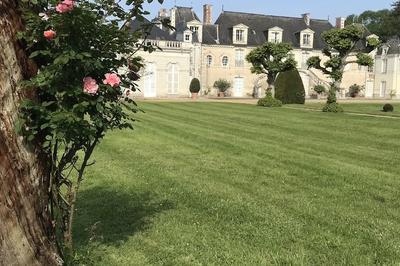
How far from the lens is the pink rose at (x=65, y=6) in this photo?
273 centimetres

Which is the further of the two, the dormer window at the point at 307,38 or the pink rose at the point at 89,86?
the dormer window at the point at 307,38

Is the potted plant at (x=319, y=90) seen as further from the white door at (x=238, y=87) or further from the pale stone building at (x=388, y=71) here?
the pale stone building at (x=388, y=71)

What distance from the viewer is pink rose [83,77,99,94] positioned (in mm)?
2898

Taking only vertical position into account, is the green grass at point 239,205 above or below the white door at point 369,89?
below

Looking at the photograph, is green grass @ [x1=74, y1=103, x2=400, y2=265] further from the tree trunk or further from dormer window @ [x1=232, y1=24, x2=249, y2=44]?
dormer window @ [x1=232, y1=24, x2=249, y2=44]

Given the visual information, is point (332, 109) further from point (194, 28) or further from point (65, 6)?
point (194, 28)

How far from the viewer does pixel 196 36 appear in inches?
1907

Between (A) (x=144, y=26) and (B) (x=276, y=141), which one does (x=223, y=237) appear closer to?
(A) (x=144, y=26)

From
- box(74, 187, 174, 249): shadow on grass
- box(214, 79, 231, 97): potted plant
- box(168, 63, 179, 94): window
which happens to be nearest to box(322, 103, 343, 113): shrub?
box(74, 187, 174, 249): shadow on grass

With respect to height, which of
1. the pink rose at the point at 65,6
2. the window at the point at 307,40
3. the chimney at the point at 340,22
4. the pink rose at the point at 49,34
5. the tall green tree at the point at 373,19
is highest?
the tall green tree at the point at 373,19

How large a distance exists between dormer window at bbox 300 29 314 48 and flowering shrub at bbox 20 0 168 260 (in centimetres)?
5199

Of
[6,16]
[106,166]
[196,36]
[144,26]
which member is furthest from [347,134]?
[196,36]

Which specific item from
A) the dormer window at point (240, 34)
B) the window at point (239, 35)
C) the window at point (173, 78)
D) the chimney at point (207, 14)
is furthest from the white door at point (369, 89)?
the window at point (173, 78)

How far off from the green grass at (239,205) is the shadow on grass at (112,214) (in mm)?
11
